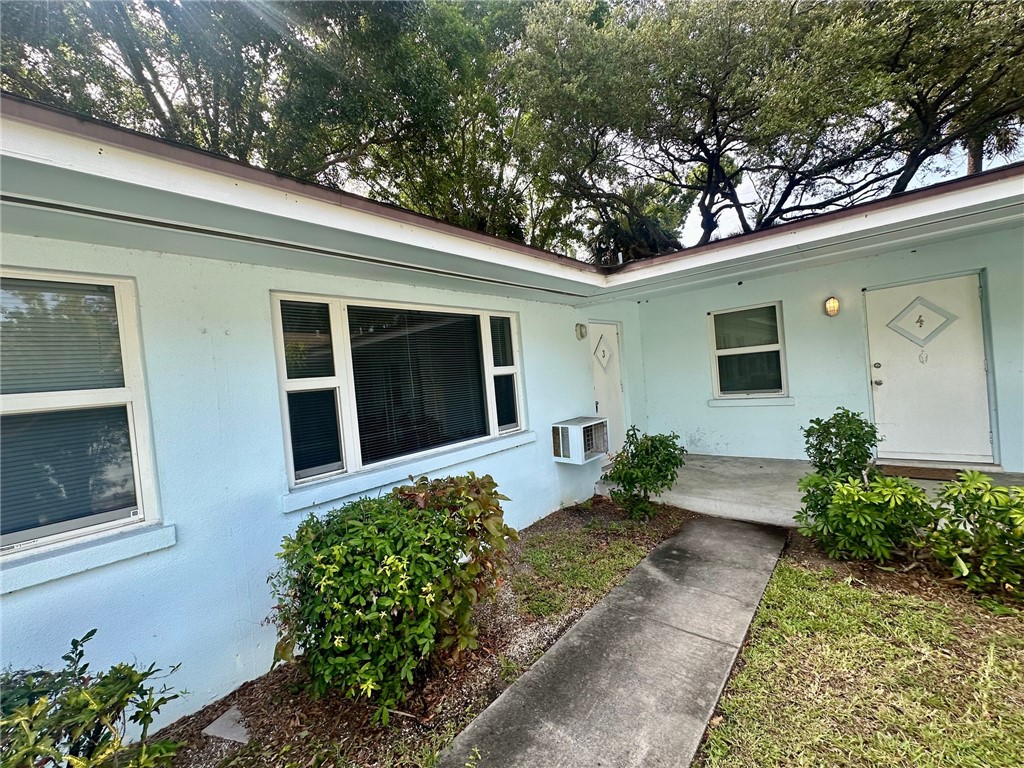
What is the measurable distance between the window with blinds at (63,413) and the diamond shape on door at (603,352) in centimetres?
501

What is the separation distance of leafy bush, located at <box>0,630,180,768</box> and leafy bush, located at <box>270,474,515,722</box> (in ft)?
1.78

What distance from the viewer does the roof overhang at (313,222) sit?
4.66ft

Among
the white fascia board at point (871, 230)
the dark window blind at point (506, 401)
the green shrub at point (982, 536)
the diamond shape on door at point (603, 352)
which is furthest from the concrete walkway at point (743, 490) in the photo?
the white fascia board at point (871, 230)

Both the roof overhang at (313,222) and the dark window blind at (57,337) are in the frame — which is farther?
the dark window blind at (57,337)

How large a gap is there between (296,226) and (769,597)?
12.5 ft

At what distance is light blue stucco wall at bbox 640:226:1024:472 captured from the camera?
4070 millimetres

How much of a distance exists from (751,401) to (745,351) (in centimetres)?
72

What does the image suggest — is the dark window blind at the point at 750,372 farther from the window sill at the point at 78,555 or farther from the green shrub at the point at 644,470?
the window sill at the point at 78,555

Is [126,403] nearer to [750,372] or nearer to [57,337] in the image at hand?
[57,337]

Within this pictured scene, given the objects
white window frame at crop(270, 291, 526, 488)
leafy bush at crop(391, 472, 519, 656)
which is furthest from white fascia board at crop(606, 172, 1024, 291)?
leafy bush at crop(391, 472, 519, 656)

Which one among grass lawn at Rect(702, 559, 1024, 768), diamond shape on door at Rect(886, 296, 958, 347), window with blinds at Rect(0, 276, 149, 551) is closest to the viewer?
grass lawn at Rect(702, 559, 1024, 768)

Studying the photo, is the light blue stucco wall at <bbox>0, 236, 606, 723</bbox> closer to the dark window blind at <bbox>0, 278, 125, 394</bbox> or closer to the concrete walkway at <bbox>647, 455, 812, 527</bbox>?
the dark window blind at <bbox>0, 278, 125, 394</bbox>

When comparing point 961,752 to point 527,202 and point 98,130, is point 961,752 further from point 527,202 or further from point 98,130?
point 527,202

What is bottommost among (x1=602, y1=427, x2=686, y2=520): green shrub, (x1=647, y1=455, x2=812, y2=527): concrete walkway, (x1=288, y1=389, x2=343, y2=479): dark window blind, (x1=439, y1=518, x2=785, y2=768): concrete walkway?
(x1=439, y1=518, x2=785, y2=768): concrete walkway
